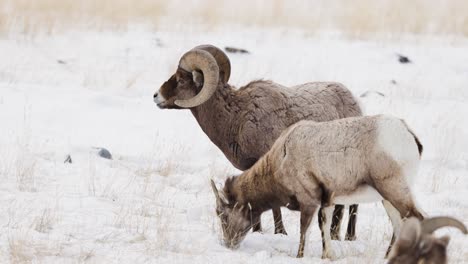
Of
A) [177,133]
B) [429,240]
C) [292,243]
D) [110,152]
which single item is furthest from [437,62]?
[429,240]

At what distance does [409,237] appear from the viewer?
5422mm

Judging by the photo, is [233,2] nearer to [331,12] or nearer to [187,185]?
[331,12]

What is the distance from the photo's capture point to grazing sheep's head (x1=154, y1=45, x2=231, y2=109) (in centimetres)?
902

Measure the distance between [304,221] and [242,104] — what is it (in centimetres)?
233

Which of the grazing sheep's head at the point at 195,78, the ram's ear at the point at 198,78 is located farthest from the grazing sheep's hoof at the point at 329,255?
the ram's ear at the point at 198,78

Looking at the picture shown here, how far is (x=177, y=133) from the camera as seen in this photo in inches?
500

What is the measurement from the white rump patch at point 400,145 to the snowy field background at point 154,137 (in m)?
0.78

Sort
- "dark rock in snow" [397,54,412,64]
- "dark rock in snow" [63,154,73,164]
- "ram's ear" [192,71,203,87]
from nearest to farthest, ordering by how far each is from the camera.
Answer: "ram's ear" [192,71,203,87]
"dark rock in snow" [63,154,73,164]
"dark rock in snow" [397,54,412,64]

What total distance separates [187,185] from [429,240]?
16.2 ft

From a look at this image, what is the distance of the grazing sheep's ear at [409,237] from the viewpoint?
5.39 meters

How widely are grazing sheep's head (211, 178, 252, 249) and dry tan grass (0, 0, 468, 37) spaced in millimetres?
10582

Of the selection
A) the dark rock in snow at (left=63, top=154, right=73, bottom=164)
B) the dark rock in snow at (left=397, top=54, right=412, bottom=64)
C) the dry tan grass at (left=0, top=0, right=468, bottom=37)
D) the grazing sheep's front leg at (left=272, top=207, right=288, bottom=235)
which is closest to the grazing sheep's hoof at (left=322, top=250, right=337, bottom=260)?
the grazing sheep's front leg at (left=272, top=207, right=288, bottom=235)

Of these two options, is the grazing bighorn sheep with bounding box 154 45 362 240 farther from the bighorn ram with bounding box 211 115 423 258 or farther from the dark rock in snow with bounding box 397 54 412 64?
the dark rock in snow with bounding box 397 54 412 64

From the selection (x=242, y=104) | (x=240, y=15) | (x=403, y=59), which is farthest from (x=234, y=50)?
(x=242, y=104)
